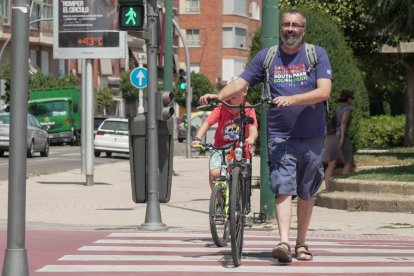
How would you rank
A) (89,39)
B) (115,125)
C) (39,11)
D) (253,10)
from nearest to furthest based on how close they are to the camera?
(89,39), (115,125), (39,11), (253,10)

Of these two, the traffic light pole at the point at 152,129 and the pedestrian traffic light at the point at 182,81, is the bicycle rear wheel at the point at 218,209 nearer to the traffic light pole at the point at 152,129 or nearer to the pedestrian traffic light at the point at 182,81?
the traffic light pole at the point at 152,129

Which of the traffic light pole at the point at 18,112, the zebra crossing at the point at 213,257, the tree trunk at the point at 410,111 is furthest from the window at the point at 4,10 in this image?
the traffic light pole at the point at 18,112

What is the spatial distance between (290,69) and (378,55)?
2898 cm

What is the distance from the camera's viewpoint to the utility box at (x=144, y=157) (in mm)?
15000

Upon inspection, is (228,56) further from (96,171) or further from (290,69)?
(290,69)

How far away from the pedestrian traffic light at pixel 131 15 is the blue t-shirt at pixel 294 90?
163 inches

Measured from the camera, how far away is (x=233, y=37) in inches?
4286

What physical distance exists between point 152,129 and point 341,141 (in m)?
7.29

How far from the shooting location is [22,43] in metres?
8.56

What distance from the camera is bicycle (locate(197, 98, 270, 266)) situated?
10.3m

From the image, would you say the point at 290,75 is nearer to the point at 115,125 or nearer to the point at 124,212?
the point at 124,212

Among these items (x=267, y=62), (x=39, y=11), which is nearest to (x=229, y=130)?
(x=267, y=62)

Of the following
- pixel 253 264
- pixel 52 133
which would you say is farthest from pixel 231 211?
pixel 52 133

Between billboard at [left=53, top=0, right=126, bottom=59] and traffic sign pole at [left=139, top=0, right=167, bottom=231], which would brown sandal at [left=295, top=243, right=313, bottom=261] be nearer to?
traffic sign pole at [left=139, top=0, right=167, bottom=231]
